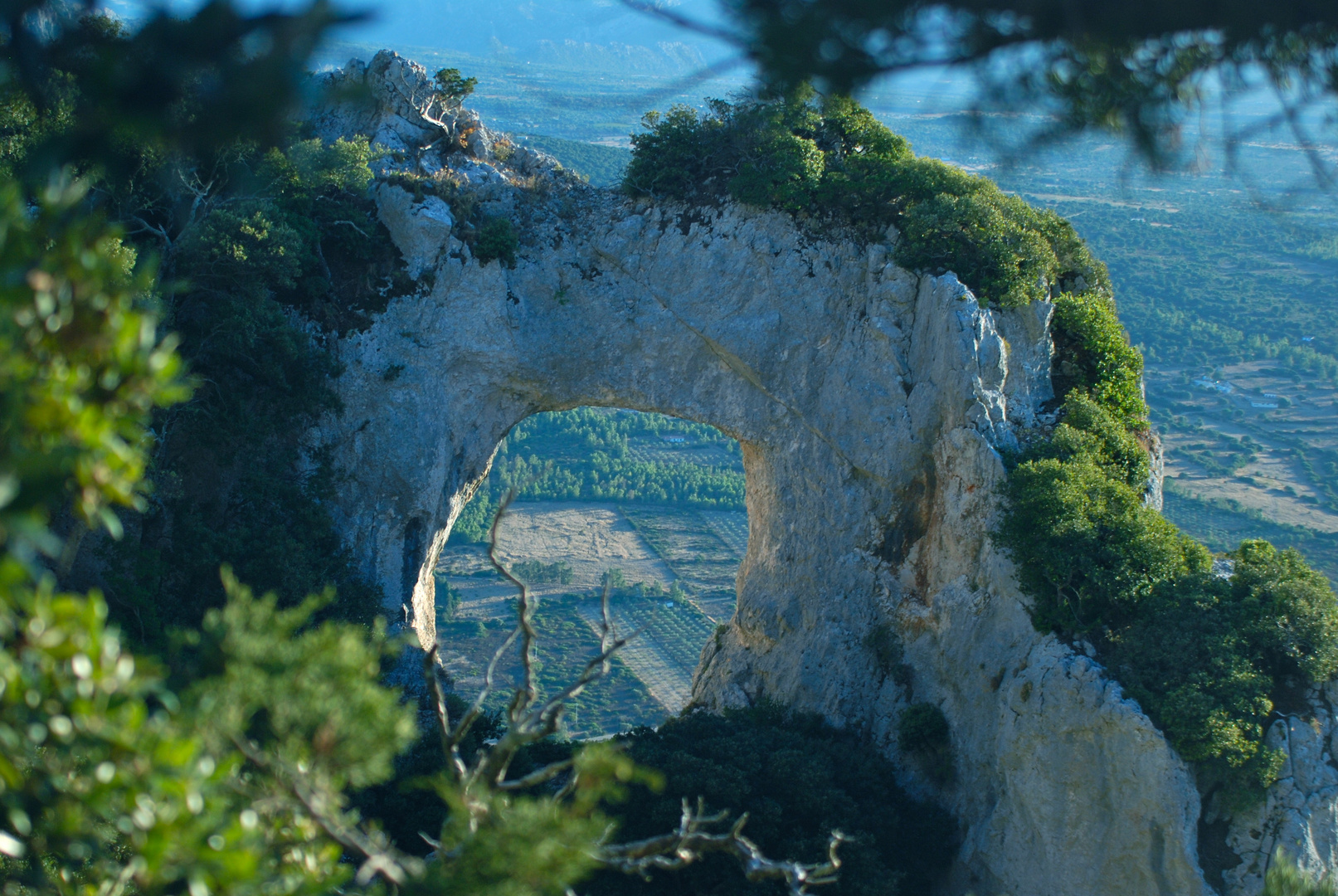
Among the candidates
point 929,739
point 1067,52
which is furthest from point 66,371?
point 929,739

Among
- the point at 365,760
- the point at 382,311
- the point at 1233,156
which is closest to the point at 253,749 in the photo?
the point at 365,760

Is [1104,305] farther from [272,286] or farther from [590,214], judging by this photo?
[272,286]

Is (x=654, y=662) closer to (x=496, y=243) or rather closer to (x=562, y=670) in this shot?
(x=562, y=670)

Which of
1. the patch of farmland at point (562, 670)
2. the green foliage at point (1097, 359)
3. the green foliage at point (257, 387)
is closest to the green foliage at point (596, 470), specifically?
the patch of farmland at point (562, 670)

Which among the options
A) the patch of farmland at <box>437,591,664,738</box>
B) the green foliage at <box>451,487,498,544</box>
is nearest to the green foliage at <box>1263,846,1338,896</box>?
the patch of farmland at <box>437,591,664,738</box>

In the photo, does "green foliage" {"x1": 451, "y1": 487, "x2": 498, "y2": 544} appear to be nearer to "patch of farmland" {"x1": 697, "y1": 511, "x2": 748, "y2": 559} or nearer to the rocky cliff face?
"patch of farmland" {"x1": 697, "y1": 511, "x2": 748, "y2": 559}
